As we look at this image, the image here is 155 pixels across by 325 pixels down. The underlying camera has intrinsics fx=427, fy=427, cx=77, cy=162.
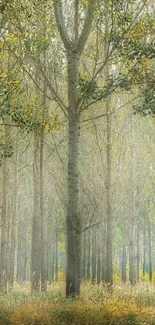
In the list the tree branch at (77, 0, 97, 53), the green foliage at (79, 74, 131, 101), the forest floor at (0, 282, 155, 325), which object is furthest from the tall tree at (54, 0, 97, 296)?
the forest floor at (0, 282, 155, 325)

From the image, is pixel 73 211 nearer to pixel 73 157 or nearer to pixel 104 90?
pixel 73 157

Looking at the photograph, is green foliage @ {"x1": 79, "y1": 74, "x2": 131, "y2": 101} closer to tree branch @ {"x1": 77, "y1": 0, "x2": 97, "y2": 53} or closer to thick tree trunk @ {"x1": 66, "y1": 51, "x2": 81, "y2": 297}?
thick tree trunk @ {"x1": 66, "y1": 51, "x2": 81, "y2": 297}

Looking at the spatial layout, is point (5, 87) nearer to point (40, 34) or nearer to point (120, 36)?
point (40, 34)

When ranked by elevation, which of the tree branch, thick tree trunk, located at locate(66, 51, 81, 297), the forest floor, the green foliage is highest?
the tree branch

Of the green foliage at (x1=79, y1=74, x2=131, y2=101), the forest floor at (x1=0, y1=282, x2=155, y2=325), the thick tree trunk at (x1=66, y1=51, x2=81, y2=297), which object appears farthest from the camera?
the green foliage at (x1=79, y1=74, x2=131, y2=101)

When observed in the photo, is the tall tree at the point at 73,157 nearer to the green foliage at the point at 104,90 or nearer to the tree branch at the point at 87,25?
the tree branch at the point at 87,25

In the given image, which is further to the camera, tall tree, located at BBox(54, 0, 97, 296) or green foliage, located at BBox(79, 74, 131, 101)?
green foliage, located at BBox(79, 74, 131, 101)

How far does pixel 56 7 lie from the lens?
10.6 m

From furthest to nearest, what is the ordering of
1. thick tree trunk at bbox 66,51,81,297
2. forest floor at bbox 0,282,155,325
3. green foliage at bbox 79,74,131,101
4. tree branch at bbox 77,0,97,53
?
tree branch at bbox 77,0,97,53 < green foliage at bbox 79,74,131,101 < thick tree trunk at bbox 66,51,81,297 < forest floor at bbox 0,282,155,325

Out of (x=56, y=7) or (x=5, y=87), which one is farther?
(x=56, y=7)

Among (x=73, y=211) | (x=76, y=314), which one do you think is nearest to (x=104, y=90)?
(x=73, y=211)

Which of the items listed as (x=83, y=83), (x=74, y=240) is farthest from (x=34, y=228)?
(x=83, y=83)

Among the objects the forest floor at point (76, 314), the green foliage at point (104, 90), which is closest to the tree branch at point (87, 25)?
the green foliage at point (104, 90)

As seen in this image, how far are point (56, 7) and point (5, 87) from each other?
2790 mm
